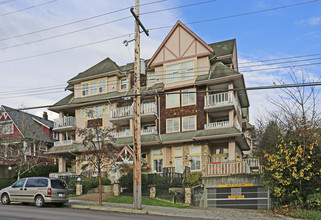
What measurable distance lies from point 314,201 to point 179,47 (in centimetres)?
1903

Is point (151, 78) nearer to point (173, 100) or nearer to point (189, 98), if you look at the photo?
point (173, 100)

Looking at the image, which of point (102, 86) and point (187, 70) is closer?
point (187, 70)

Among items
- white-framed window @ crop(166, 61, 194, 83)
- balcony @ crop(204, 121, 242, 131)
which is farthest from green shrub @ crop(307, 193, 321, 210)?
white-framed window @ crop(166, 61, 194, 83)

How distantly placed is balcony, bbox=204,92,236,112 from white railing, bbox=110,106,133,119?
7855 millimetres

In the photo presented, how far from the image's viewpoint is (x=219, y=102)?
29.5 metres

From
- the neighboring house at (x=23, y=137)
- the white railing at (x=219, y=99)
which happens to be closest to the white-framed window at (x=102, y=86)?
the neighboring house at (x=23, y=137)

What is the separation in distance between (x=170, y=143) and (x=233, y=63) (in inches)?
403

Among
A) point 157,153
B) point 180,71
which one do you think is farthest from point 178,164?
point 180,71

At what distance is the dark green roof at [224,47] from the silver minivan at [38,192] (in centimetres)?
1971

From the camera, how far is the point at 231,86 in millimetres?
29453

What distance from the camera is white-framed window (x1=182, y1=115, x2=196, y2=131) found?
1210 inches

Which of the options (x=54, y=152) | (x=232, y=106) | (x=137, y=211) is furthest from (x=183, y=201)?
(x=54, y=152)

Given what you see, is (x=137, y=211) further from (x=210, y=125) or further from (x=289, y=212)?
(x=210, y=125)

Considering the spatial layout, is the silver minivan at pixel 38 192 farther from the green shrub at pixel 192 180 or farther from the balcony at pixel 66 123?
the balcony at pixel 66 123
